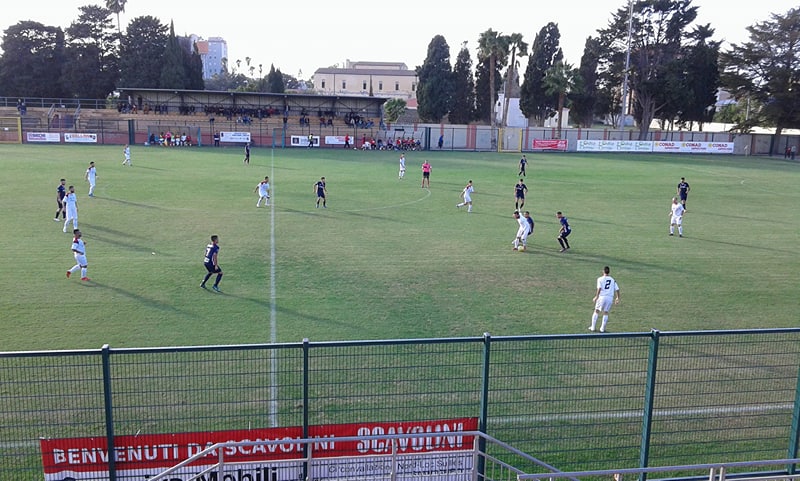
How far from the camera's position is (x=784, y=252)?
2212cm

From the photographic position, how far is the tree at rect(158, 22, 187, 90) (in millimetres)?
83375

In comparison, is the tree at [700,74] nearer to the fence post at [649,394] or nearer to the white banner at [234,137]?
the white banner at [234,137]

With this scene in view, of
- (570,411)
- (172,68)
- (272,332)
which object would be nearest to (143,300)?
(272,332)

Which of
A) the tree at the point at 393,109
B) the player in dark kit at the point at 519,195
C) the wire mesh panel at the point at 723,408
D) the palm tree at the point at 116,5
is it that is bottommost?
the wire mesh panel at the point at 723,408

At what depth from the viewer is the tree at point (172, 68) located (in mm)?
83375

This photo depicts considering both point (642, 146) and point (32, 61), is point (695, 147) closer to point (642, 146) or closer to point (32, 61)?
point (642, 146)

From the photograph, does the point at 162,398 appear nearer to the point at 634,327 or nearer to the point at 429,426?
the point at 429,426

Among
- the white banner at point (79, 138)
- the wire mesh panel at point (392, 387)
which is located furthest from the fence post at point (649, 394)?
the white banner at point (79, 138)

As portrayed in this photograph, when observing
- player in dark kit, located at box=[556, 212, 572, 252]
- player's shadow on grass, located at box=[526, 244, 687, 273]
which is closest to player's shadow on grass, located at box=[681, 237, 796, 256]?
player's shadow on grass, located at box=[526, 244, 687, 273]

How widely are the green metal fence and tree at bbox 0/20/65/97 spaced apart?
86.3m

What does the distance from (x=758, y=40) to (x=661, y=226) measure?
60.4 m

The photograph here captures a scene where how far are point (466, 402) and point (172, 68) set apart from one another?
84717mm

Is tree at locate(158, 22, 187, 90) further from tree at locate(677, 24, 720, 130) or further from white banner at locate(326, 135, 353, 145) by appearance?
tree at locate(677, 24, 720, 130)

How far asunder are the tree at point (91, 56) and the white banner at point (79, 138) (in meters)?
24.2
